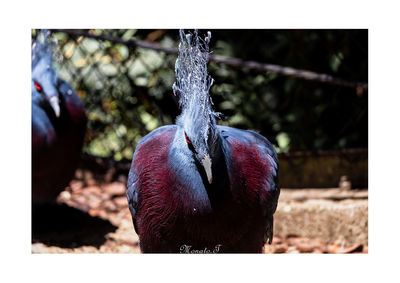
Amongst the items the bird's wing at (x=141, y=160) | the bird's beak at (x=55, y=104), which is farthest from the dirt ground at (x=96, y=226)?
the bird's beak at (x=55, y=104)

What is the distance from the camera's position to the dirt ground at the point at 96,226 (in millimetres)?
2146

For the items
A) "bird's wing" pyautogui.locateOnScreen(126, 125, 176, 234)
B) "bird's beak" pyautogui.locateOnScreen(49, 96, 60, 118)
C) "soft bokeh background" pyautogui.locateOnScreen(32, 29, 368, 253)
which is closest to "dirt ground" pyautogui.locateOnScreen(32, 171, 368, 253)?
"soft bokeh background" pyautogui.locateOnScreen(32, 29, 368, 253)

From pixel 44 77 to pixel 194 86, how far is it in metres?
0.95

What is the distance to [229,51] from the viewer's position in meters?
2.60

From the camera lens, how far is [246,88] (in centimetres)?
275

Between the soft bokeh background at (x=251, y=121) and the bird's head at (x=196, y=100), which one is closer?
the bird's head at (x=196, y=100)

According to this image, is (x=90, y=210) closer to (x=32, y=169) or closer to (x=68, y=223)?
(x=68, y=223)

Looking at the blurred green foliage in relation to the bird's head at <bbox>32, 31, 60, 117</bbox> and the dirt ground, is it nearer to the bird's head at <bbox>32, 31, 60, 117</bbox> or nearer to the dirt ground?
the bird's head at <bbox>32, 31, 60, 117</bbox>

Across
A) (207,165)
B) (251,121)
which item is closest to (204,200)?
(207,165)

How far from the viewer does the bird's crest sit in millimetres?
1520

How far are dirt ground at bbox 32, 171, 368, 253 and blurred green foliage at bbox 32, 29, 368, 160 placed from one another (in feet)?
0.69

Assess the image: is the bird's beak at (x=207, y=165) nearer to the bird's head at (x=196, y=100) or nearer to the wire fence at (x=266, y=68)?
the bird's head at (x=196, y=100)

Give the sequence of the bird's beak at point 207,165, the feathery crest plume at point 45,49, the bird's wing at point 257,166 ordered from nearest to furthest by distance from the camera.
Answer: the bird's beak at point 207,165 < the bird's wing at point 257,166 < the feathery crest plume at point 45,49
